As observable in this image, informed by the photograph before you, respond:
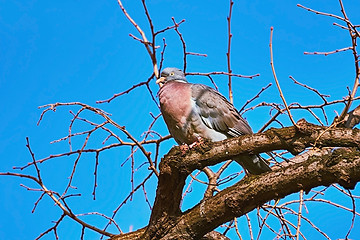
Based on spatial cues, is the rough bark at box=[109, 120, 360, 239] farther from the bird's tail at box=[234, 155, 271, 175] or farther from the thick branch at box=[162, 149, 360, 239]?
the bird's tail at box=[234, 155, 271, 175]

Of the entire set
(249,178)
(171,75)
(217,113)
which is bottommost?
(249,178)

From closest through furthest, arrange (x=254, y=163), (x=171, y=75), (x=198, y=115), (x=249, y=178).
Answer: (x=249, y=178) → (x=254, y=163) → (x=198, y=115) → (x=171, y=75)

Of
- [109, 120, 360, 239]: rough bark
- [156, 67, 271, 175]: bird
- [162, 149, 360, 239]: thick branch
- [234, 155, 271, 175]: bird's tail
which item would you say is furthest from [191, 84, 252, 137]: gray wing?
[162, 149, 360, 239]: thick branch

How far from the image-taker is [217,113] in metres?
3.71

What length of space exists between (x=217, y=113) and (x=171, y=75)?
0.75 metres

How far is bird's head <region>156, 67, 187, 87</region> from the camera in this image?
13.8ft

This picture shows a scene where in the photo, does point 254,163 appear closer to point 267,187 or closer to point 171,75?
point 267,187

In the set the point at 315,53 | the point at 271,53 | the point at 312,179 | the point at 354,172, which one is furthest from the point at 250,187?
the point at 315,53

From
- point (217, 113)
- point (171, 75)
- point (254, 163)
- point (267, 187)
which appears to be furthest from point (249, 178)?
point (171, 75)

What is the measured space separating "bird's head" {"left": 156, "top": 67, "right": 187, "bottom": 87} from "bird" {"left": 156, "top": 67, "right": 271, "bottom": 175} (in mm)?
314

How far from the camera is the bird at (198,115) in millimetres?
Answer: 3635

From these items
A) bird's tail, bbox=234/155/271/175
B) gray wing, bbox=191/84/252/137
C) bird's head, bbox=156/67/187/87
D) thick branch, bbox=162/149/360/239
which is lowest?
thick branch, bbox=162/149/360/239

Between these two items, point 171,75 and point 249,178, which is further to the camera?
point 171,75

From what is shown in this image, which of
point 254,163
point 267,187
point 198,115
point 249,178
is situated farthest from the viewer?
point 198,115
